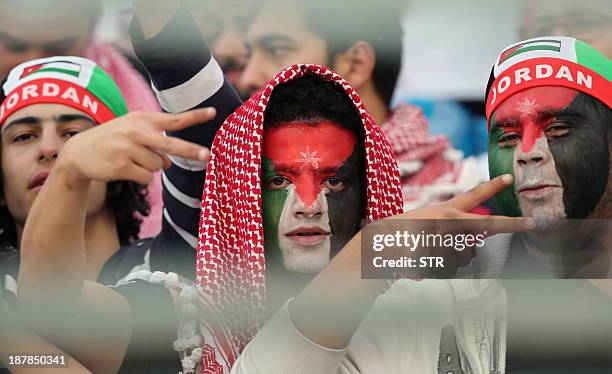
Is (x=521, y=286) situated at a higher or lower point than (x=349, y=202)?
lower

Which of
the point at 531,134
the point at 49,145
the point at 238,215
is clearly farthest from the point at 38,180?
the point at 531,134

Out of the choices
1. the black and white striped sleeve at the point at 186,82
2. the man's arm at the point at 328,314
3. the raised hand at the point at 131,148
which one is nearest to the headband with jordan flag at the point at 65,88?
the black and white striped sleeve at the point at 186,82

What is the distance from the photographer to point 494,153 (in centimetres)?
218

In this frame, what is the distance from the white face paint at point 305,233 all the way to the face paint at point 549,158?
0.40 m

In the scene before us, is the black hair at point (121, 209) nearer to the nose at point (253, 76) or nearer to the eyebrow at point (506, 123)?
the nose at point (253, 76)

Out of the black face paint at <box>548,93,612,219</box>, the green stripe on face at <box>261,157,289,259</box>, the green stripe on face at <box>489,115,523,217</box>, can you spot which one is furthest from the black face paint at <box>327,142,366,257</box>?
the black face paint at <box>548,93,612,219</box>

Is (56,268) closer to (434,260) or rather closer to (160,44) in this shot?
(160,44)

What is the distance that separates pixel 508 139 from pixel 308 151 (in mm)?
456

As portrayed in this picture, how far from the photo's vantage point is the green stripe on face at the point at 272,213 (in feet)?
6.97

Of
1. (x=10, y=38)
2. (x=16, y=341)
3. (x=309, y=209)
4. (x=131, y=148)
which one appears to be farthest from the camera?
(x=10, y=38)

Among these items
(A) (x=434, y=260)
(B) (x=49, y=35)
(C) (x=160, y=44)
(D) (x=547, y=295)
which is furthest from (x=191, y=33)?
(D) (x=547, y=295)

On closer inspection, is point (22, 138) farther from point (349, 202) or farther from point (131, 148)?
point (349, 202)

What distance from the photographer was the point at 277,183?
7.01ft

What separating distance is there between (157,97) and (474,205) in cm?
83
